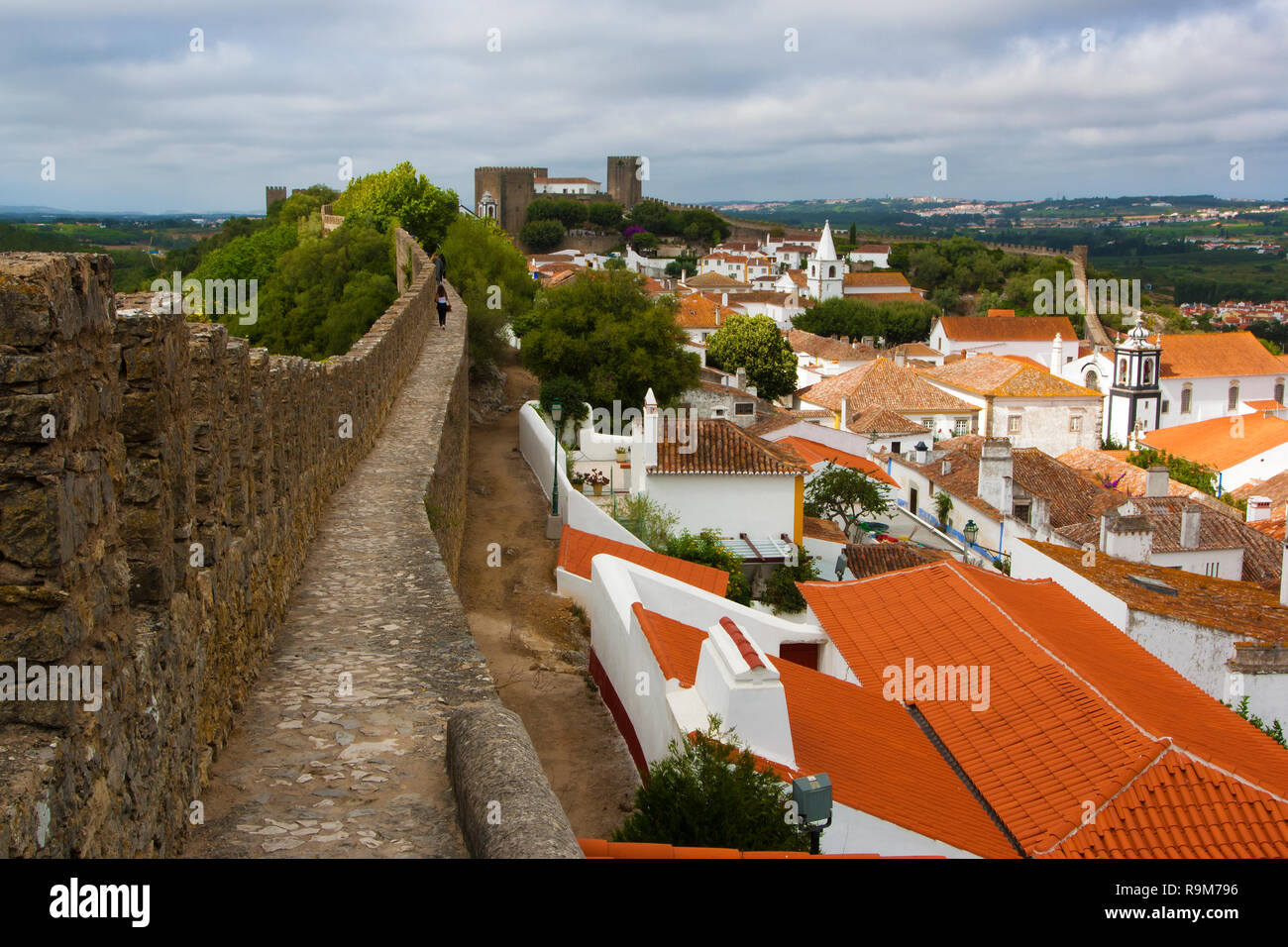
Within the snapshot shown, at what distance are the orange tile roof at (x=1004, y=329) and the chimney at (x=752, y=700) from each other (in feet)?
206

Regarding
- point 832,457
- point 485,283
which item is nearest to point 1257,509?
point 832,457

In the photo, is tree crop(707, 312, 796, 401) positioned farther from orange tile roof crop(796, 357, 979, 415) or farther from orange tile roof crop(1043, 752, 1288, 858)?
orange tile roof crop(1043, 752, 1288, 858)

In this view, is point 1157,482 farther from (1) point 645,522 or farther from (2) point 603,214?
(2) point 603,214

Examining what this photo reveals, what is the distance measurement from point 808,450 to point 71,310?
1136 inches

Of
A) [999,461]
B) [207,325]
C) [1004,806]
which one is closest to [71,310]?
[207,325]

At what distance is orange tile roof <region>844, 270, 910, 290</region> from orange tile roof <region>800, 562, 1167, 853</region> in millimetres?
81000

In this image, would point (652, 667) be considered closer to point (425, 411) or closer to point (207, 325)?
point (207, 325)

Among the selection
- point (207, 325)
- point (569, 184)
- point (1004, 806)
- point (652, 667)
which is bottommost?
Answer: point (1004, 806)

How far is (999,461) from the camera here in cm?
2527

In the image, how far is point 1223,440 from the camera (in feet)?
137

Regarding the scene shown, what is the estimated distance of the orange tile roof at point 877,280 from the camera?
303 feet

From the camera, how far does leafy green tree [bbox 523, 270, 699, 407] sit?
25562mm

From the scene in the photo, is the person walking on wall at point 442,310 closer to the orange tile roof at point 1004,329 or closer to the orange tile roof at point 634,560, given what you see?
the orange tile roof at point 634,560

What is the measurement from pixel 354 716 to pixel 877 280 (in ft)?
301
